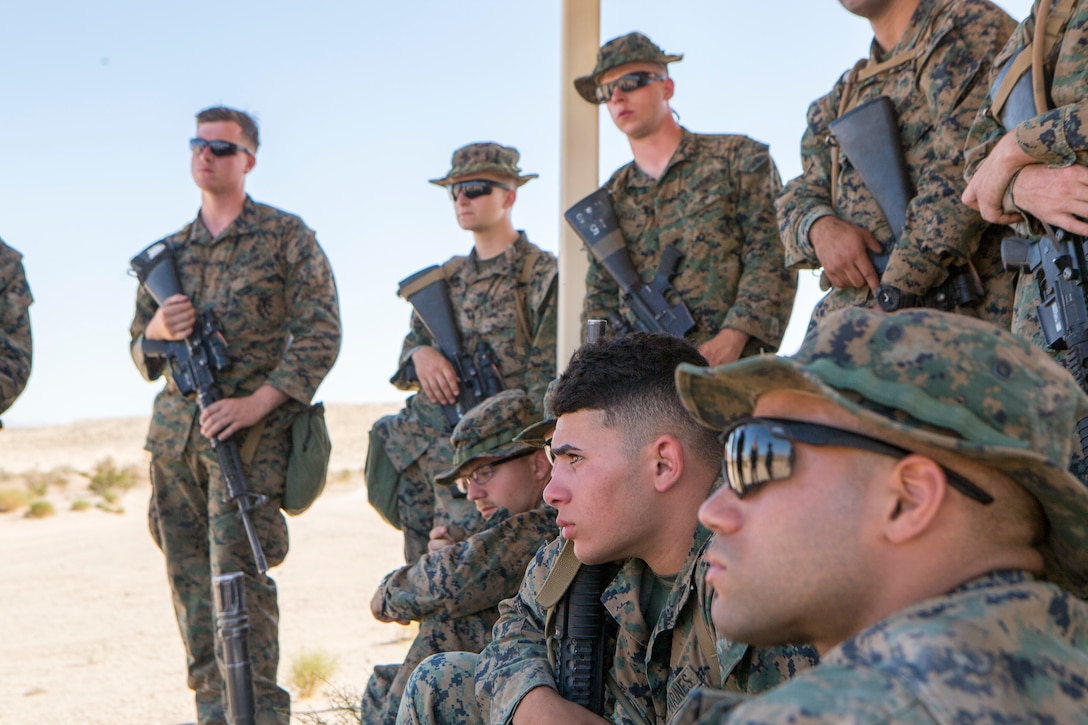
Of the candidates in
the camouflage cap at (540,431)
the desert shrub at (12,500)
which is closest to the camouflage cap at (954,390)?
the camouflage cap at (540,431)

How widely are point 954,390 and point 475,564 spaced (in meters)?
2.46

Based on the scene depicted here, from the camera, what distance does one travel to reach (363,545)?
1611cm

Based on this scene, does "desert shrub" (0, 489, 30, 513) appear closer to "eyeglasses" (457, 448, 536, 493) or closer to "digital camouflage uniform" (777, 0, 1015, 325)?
"eyeglasses" (457, 448, 536, 493)

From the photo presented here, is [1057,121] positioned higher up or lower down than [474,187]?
lower down

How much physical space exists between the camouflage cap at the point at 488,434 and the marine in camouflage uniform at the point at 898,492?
2.41 meters

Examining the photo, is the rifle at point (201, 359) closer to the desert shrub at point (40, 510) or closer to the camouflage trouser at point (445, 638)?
the camouflage trouser at point (445, 638)

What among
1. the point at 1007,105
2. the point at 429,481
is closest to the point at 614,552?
the point at 1007,105

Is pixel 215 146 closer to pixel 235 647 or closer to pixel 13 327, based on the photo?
pixel 13 327

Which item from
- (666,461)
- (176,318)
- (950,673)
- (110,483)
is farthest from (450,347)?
(110,483)

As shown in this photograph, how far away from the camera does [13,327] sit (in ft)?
17.5

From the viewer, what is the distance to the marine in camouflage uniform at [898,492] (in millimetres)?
1300

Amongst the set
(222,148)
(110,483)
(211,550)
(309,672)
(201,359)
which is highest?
(222,148)

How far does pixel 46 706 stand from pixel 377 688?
12.8 feet

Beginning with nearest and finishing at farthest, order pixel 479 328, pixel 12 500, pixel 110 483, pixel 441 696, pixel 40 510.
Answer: pixel 441 696
pixel 479 328
pixel 40 510
pixel 12 500
pixel 110 483
